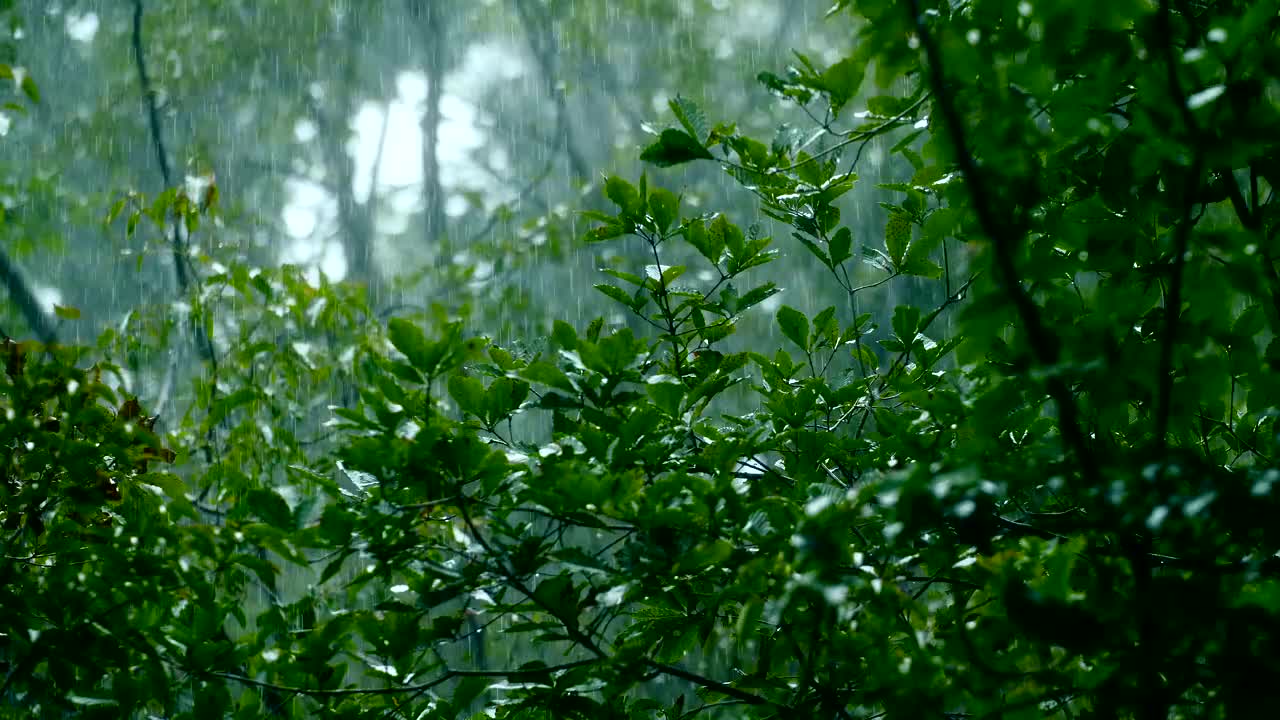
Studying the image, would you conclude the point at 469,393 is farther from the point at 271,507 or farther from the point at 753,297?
the point at 753,297

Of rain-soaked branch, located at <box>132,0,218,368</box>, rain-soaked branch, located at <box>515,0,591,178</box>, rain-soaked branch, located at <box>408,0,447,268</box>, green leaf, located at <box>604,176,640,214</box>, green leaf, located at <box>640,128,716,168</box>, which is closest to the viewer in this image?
green leaf, located at <box>640,128,716,168</box>

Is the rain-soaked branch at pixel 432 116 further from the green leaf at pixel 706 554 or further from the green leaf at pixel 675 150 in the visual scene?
the green leaf at pixel 706 554

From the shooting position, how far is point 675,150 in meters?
0.93

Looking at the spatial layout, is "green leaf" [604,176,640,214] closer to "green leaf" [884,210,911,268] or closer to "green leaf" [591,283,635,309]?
"green leaf" [591,283,635,309]

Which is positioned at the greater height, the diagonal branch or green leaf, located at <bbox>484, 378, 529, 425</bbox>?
green leaf, located at <bbox>484, 378, 529, 425</bbox>

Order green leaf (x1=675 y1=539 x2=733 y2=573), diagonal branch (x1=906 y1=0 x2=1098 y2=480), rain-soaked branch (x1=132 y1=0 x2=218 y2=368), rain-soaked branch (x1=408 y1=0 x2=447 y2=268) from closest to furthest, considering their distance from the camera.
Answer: diagonal branch (x1=906 y1=0 x2=1098 y2=480)
green leaf (x1=675 y1=539 x2=733 y2=573)
rain-soaked branch (x1=132 y1=0 x2=218 y2=368)
rain-soaked branch (x1=408 y1=0 x2=447 y2=268)

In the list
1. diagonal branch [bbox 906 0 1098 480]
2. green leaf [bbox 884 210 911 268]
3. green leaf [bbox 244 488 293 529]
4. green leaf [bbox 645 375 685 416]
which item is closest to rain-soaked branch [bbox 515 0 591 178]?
green leaf [bbox 884 210 911 268]

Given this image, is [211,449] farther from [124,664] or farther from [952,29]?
[952,29]

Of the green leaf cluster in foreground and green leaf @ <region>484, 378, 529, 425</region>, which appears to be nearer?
the green leaf cluster in foreground

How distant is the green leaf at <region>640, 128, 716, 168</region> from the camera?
92 centimetres

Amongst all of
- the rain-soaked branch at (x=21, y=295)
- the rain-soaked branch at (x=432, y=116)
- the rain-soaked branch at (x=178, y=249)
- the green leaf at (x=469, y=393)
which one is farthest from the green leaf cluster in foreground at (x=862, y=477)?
the rain-soaked branch at (x=432, y=116)

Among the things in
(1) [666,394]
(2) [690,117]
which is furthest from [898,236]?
(1) [666,394]

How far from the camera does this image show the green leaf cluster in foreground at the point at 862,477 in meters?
0.55

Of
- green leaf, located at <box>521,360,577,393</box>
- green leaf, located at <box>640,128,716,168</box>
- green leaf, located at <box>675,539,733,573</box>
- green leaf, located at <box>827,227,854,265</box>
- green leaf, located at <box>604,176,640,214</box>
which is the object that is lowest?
green leaf, located at <box>675,539,733,573</box>
